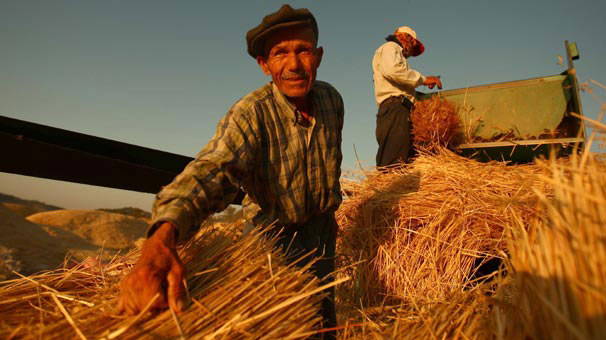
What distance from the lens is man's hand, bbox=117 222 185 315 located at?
893 mm

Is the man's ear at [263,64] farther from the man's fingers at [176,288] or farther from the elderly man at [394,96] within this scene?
the elderly man at [394,96]

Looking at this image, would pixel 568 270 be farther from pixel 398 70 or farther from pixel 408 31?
pixel 408 31

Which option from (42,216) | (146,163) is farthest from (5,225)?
(146,163)

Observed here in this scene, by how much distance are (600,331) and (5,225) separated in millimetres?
11047

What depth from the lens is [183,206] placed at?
118cm

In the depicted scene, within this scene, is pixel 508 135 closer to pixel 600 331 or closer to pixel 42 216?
pixel 600 331

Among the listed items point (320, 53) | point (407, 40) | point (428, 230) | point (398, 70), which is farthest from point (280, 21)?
point (407, 40)

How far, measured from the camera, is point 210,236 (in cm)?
137

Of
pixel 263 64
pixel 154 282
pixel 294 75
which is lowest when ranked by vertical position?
pixel 154 282

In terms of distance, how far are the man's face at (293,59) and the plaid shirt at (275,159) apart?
A: 91 mm

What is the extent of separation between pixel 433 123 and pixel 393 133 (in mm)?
454

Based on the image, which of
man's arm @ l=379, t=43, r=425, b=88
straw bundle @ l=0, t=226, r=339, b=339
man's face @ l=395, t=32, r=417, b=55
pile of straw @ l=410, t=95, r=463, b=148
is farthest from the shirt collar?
man's face @ l=395, t=32, r=417, b=55

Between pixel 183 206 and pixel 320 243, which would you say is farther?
pixel 320 243

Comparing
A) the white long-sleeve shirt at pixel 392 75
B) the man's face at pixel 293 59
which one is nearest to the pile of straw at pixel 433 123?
the white long-sleeve shirt at pixel 392 75
